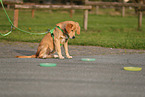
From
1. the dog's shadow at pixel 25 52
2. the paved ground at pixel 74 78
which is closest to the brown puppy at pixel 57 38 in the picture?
the paved ground at pixel 74 78

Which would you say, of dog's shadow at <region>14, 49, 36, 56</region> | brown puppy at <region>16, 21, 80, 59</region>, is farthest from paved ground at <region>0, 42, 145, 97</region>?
dog's shadow at <region>14, 49, 36, 56</region>

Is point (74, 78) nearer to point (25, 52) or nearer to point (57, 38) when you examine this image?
point (57, 38)

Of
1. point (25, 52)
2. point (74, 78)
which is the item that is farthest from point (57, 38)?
point (74, 78)

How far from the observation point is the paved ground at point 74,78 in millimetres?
4500

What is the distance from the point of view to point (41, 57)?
8016 mm

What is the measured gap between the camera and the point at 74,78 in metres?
5.49

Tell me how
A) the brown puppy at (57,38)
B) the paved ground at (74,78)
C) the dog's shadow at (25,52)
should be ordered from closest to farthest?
1. the paved ground at (74,78)
2. the brown puppy at (57,38)
3. the dog's shadow at (25,52)

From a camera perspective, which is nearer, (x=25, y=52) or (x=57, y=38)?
(x=57, y=38)

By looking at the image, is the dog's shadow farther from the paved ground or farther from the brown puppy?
the brown puppy

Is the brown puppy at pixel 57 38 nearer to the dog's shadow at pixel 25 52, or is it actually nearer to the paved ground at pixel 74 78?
the paved ground at pixel 74 78

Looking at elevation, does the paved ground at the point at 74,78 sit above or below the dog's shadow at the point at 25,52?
above

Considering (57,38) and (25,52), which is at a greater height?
(57,38)

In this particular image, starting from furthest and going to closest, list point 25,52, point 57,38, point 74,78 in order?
point 25,52 < point 57,38 < point 74,78

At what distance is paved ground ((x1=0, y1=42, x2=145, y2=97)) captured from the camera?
450 cm
